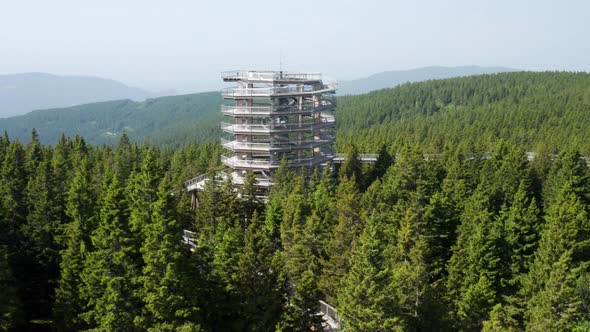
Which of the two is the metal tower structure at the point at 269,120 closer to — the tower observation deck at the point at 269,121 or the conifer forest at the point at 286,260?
the tower observation deck at the point at 269,121

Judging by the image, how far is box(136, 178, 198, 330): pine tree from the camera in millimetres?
34719

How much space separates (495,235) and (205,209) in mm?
29879

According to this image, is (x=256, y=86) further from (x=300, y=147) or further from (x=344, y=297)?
(x=344, y=297)

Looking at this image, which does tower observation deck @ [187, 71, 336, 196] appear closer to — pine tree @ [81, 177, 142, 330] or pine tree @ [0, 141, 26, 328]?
pine tree @ [0, 141, 26, 328]

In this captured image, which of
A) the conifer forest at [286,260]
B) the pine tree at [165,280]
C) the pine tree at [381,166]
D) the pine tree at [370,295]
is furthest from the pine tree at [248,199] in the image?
the pine tree at [370,295]

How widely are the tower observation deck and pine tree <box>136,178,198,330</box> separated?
34649 millimetres

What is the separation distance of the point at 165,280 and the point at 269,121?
39028 millimetres

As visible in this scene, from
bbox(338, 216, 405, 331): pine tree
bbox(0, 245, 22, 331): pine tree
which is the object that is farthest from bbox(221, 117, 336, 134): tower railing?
bbox(338, 216, 405, 331): pine tree

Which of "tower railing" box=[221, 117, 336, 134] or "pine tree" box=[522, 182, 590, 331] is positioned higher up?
"tower railing" box=[221, 117, 336, 134]

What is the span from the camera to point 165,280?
34.7 meters

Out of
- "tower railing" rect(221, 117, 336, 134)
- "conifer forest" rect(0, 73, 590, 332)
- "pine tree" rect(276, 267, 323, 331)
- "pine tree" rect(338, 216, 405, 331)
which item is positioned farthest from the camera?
"tower railing" rect(221, 117, 336, 134)

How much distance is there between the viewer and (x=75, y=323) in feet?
136

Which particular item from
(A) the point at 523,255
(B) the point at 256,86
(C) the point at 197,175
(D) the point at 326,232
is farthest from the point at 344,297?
(C) the point at 197,175

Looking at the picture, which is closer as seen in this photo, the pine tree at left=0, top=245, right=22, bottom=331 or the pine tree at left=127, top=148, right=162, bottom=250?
the pine tree at left=0, top=245, right=22, bottom=331
